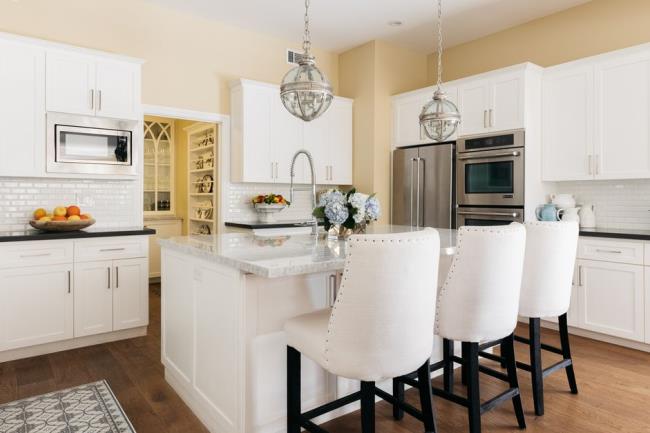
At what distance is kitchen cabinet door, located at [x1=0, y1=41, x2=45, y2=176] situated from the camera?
340 centimetres

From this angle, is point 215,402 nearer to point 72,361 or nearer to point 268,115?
point 72,361

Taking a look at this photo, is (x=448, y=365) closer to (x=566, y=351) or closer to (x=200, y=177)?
(x=566, y=351)

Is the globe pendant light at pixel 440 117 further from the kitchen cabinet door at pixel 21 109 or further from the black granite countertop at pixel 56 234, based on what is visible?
the kitchen cabinet door at pixel 21 109

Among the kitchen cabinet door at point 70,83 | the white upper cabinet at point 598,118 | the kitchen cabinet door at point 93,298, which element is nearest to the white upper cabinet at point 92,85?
the kitchen cabinet door at point 70,83

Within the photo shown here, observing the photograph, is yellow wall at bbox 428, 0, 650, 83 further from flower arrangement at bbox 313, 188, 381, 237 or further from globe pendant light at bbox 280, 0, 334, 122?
globe pendant light at bbox 280, 0, 334, 122

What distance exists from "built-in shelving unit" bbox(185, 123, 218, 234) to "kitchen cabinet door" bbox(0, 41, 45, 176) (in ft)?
7.27

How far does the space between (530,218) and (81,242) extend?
3.87 meters

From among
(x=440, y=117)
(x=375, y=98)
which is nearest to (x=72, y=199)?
(x=440, y=117)

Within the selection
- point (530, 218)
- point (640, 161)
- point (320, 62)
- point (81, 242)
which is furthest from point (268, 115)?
point (640, 161)

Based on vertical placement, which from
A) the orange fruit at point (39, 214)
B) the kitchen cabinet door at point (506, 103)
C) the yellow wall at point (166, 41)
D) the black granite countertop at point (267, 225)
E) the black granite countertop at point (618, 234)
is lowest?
the black granite countertop at point (618, 234)

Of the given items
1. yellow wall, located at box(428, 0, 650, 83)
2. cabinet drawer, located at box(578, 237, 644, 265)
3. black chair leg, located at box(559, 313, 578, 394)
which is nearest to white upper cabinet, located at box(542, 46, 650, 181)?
yellow wall, located at box(428, 0, 650, 83)

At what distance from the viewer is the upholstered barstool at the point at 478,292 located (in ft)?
6.46

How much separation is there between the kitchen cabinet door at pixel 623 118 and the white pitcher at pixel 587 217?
0.36m

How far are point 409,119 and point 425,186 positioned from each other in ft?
2.68
